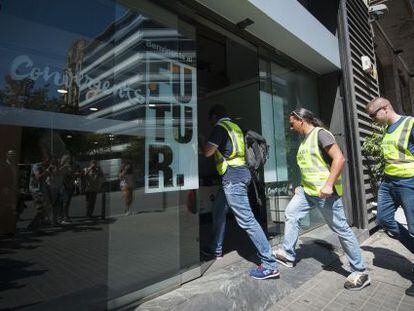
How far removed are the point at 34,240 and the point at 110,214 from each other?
0.68 m

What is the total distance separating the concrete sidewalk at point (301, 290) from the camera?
287 centimetres

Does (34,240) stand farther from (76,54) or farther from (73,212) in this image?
(76,54)

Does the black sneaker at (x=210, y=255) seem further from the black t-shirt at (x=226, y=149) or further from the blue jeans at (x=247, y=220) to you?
the black t-shirt at (x=226, y=149)

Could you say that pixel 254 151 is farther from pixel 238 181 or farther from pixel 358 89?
pixel 358 89

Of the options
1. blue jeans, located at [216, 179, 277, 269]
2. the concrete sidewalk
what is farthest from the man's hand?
the concrete sidewalk

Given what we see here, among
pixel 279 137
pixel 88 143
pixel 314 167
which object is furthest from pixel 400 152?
pixel 88 143

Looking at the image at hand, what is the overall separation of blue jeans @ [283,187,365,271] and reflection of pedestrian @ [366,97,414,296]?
0.55 m

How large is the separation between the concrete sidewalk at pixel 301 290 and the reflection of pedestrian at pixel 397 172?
1.21 ft

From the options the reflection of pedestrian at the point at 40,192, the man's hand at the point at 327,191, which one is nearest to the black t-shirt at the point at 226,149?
the man's hand at the point at 327,191

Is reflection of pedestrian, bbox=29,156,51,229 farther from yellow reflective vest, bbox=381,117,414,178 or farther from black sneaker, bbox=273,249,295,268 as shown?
yellow reflective vest, bbox=381,117,414,178

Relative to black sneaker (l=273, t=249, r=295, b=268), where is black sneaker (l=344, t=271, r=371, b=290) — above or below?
below

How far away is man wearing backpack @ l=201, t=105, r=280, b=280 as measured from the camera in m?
3.36

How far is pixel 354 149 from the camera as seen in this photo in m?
5.75

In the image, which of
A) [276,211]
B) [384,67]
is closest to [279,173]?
[276,211]
